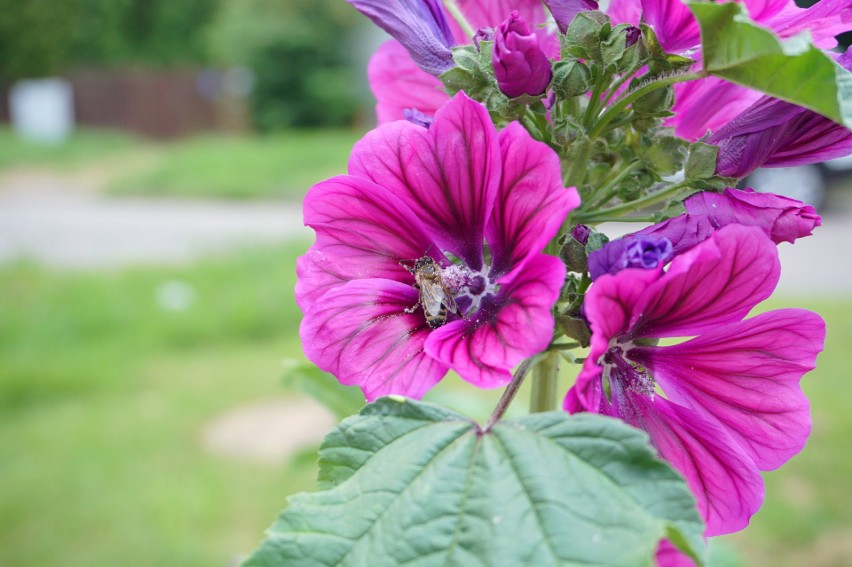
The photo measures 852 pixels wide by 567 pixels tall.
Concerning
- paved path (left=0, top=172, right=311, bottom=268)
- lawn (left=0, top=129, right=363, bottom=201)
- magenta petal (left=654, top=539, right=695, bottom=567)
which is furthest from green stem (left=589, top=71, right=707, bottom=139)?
lawn (left=0, top=129, right=363, bottom=201)

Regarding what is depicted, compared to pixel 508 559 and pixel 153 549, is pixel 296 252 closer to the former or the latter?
pixel 153 549

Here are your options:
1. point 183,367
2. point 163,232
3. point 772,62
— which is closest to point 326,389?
point 772,62

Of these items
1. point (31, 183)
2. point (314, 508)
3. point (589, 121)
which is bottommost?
point (31, 183)

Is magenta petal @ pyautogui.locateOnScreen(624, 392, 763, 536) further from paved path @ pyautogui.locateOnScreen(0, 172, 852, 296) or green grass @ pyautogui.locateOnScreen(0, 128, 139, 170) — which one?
green grass @ pyautogui.locateOnScreen(0, 128, 139, 170)

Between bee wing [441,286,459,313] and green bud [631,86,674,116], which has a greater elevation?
green bud [631,86,674,116]

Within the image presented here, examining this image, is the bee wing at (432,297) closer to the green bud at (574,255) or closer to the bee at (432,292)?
the bee at (432,292)

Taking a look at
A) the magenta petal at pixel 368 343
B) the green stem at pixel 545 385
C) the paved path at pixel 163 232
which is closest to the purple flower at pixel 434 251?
the magenta petal at pixel 368 343

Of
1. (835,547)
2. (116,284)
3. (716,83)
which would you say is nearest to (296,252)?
(116,284)
